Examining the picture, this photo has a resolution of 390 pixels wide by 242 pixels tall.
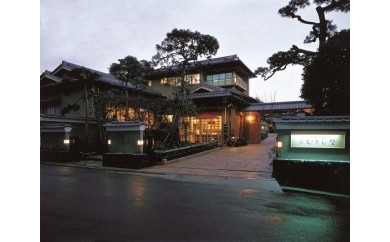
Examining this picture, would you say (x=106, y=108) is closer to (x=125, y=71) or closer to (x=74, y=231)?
(x=125, y=71)

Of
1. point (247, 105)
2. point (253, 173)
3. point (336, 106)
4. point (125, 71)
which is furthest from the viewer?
point (247, 105)

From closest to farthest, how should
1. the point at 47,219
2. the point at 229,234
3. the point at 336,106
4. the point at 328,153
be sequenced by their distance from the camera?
1. the point at 229,234
2. the point at 47,219
3. the point at 328,153
4. the point at 336,106

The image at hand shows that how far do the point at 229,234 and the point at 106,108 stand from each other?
1804cm

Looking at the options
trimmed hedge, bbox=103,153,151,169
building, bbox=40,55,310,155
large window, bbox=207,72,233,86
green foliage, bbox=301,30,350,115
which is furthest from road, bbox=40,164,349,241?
large window, bbox=207,72,233,86

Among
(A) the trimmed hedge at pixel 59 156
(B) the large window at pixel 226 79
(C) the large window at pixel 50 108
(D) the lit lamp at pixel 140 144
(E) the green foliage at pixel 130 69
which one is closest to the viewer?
(D) the lit lamp at pixel 140 144

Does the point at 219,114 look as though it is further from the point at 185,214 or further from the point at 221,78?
the point at 185,214

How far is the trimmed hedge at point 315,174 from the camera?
A: 8195 mm

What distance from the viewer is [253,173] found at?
35.9 feet

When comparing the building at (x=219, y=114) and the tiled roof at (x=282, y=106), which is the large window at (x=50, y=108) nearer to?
the building at (x=219, y=114)

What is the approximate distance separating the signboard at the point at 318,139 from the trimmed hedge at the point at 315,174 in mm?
635

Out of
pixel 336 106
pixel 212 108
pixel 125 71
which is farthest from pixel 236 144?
pixel 336 106

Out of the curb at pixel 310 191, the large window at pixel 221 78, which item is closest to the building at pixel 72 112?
the large window at pixel 221 78

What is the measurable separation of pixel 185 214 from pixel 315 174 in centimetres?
548

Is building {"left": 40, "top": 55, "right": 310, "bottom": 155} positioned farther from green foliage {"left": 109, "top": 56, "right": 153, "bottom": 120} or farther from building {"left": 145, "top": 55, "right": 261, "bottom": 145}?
green foliage {"left": 109, "top": 56, "right": 153, "bottom": 120}
